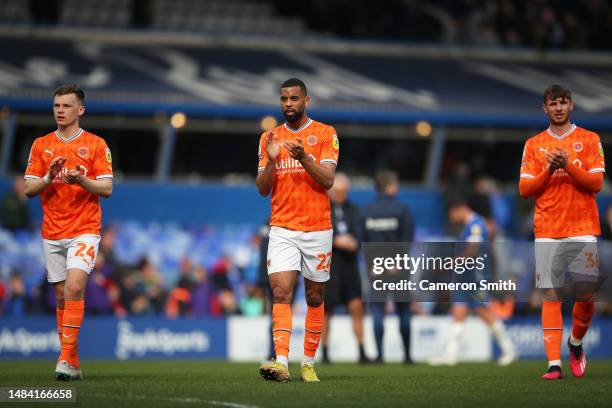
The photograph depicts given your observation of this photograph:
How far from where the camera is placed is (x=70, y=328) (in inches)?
395

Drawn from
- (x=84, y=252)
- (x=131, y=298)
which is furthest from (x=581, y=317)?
(x=131, y=298)

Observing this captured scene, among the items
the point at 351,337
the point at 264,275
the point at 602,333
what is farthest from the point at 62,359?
the point at 602,333

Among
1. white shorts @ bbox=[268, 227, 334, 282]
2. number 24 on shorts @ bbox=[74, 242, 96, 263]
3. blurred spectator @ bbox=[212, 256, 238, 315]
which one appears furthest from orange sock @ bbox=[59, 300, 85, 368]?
blurred spectator @ bbox=[212, 256, 238, 315]

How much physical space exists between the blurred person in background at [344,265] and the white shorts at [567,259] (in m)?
5.60

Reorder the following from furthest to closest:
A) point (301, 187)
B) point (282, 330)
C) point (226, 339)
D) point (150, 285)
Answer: point (150, 285)
point (226, 339)
point (301, 187)
point (282, 330)

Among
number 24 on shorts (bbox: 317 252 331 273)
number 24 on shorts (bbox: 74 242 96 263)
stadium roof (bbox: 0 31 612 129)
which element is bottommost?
number 24 on shorts (bbox: 317 252 331 273)

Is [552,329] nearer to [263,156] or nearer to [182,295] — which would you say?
[263,156]

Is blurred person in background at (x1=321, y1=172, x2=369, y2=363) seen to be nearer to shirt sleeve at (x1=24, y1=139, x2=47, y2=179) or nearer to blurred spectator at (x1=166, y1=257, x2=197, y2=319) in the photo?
blurred spectator at (x1=166, y1=257, x2=197, y2=319)

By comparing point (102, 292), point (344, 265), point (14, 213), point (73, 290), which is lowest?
point (102, 292)

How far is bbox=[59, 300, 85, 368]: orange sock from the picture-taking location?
996 cm

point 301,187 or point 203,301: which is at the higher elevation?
point 301,187

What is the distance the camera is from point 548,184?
10.4 metres

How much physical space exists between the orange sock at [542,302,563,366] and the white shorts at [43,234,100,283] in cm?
411
